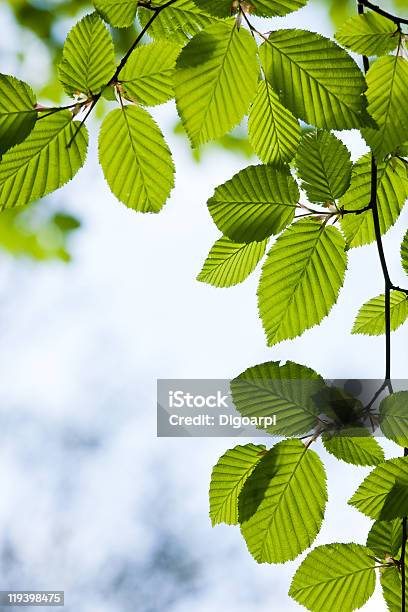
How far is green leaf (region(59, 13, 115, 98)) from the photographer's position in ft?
1.85

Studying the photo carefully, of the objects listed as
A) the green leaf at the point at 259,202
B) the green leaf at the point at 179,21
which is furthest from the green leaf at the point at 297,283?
the green leaf at the point at 179,21

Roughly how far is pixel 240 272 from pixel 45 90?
1713mm

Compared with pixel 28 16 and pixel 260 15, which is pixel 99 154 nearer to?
pixel 260 15

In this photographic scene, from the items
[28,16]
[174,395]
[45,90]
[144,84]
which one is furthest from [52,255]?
[144,84]

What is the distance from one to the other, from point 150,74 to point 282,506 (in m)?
0.44

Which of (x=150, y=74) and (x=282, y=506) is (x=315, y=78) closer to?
(x=150, y=74)

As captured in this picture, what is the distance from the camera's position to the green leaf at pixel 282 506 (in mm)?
554

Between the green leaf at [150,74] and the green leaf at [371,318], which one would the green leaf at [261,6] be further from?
the green leaf at [371,318]

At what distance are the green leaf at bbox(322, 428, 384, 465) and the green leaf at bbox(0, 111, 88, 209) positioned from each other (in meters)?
0.36

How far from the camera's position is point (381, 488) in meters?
0.59

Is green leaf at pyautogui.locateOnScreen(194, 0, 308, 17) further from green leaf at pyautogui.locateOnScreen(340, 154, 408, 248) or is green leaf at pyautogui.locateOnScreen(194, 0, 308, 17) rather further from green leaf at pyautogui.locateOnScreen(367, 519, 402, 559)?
green leaf at pyautogui.locateOnScreen(367, 519, 402, 559)

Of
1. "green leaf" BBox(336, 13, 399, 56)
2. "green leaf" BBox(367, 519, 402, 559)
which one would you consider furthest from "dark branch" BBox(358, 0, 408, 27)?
"green leaf" BBox(367, 519, 402, 559)

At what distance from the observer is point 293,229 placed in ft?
2.00

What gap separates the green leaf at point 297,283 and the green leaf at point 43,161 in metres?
0.21
